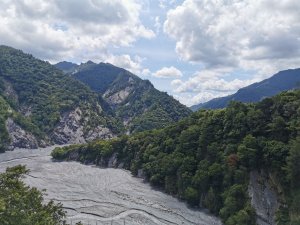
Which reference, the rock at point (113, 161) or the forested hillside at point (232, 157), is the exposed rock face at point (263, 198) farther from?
the rock at point (113, 161)

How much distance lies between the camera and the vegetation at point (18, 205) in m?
38.1

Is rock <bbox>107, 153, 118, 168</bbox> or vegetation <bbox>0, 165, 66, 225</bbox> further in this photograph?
rock <bbox>107, 153, 118, 168</bbox>

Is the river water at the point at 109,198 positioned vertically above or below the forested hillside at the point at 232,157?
below

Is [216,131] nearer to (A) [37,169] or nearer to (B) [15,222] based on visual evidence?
(A) [37,169]

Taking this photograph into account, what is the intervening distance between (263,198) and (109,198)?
44.9m

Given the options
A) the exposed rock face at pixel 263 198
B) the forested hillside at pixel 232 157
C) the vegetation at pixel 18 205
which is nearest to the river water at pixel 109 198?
the forested hillside at pixel 232 157

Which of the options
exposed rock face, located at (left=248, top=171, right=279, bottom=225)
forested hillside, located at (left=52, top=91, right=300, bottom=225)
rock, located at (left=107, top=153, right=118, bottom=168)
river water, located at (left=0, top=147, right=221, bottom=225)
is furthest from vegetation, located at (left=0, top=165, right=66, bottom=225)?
rock, located at (left=107, top=153, right=118, bottom=168)

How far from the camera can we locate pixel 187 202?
115375 mm

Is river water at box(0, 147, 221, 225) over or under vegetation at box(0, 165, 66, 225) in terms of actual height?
under

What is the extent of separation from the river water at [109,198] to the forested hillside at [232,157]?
567 centimetres

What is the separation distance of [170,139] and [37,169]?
58.4 meters

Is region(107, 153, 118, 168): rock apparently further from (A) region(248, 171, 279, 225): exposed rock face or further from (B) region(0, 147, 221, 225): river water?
(A) region(248, 171, 279, 225): exposed rock face

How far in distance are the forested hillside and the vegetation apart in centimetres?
5122

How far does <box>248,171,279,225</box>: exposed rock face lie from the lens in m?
89.2
